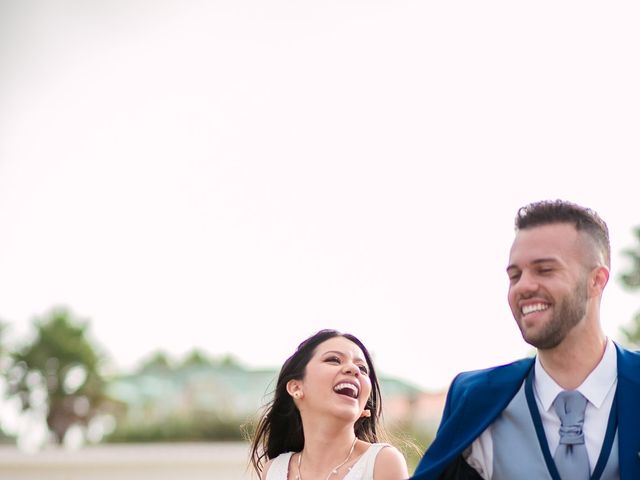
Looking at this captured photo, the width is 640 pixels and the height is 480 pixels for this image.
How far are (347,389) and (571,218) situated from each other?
5.52 ft

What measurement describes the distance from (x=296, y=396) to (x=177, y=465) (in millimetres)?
10931

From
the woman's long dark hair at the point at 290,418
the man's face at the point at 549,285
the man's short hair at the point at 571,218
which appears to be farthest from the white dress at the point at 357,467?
the man's short hair at the point at 571,218

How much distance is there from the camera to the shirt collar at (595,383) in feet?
13.8

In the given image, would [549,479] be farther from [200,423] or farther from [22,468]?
[200,423]

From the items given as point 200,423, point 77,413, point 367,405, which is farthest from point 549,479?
point 77,413

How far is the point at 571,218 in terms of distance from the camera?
14.1 ft

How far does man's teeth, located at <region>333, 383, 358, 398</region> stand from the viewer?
212 inches

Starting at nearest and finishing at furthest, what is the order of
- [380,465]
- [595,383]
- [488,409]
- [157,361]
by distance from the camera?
[595,383]
[488,409]
[380,465]
[157,361]

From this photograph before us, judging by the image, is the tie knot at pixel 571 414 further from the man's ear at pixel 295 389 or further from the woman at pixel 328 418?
the man's ear at pixel 295 389

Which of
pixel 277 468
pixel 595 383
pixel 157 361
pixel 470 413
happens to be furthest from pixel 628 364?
pixel 157 361

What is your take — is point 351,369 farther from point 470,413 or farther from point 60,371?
point 60,371

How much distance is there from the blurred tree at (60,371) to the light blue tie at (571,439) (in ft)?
132

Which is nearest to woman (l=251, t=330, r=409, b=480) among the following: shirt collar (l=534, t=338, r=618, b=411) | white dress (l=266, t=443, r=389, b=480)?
white dress (l=266, t=443, r=389, b=480)

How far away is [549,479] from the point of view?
409cm
